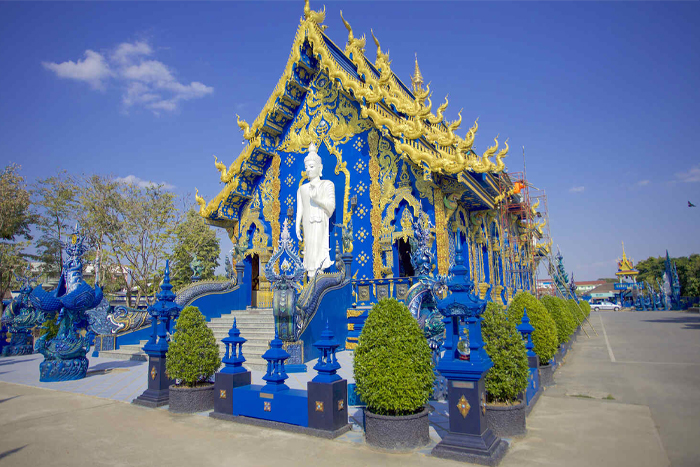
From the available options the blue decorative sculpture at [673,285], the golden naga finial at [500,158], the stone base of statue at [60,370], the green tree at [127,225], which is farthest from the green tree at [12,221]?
the blue decorative sculpture at [673,285]

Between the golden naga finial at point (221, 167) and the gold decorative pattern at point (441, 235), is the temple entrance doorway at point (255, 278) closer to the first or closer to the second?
the golden naga finial at point (221, 167)

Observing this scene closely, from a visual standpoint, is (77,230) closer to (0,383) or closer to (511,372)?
(0,383)

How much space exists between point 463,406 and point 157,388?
16.6 ft

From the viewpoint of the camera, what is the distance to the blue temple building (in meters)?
12.3

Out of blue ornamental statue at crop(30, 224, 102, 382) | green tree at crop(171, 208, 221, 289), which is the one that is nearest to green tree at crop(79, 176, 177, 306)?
green tree at crop(171, 208, 221, 289)

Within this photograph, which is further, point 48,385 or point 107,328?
→ point 107,328

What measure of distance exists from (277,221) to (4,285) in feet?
71.0

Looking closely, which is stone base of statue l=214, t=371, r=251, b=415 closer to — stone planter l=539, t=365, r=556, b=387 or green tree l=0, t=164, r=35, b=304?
stone planter l=539, t=365, r=556, b=387

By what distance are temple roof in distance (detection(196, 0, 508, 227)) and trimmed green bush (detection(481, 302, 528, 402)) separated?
21.6 ft

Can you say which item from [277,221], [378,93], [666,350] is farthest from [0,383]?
[666,350]

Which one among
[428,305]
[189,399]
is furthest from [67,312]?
[428,305]

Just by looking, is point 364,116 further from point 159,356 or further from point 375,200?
point 159,356

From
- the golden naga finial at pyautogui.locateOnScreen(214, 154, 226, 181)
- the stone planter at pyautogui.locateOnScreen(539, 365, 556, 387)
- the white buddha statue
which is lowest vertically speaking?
the stone planter at pyautogui.locateOnScreen(539, 365, 556, 387)

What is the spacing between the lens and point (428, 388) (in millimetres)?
5137
